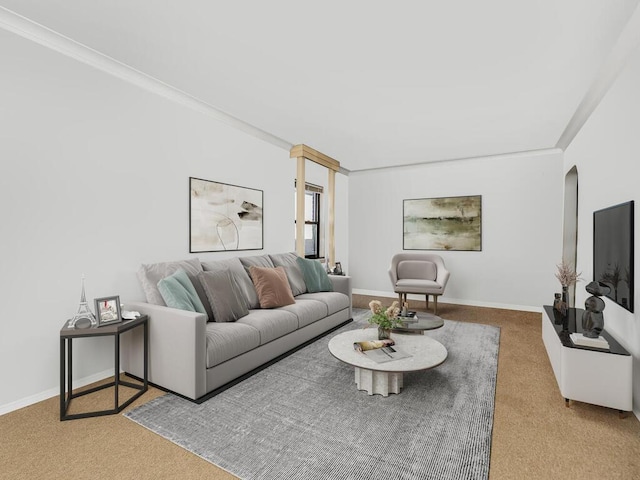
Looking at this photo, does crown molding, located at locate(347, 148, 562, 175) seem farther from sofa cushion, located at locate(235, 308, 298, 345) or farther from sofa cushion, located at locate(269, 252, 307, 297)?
sofa cushion, located at locate(235, 308, 298, 345)

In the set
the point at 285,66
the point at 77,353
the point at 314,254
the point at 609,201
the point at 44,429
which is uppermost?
the point at 285,66

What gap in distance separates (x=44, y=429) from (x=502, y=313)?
5.58 meters

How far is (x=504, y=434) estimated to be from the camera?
78.8 inches

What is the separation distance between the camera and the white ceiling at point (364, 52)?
2.10 m

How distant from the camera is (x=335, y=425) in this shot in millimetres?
2076

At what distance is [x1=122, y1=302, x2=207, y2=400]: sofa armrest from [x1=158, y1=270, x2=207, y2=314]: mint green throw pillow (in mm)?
95

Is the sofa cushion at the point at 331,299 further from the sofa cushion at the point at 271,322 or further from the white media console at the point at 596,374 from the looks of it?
the white media console at the point at 596,374

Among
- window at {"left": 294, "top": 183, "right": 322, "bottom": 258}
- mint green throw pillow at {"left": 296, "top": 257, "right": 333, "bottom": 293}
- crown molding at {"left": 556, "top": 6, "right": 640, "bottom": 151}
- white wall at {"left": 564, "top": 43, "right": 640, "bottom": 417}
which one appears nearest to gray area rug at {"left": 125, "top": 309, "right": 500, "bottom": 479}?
white wall at {"left": 564, "top": 43, "right": 640, "bottom": 417}

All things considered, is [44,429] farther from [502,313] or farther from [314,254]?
[502,313]

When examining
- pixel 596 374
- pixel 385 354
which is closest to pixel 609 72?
pixel 596 374

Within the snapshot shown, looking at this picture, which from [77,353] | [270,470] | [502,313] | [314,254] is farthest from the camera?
[314,254]

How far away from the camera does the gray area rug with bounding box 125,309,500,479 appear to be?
1715 mm

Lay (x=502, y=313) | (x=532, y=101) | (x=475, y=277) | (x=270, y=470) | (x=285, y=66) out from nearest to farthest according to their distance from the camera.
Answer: (x=270, y=470), (x=285, y=66), (x=532, y=101), (x=502, y=313), (x=475, y=277)

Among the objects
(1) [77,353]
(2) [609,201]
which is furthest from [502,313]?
(1) [77,353]
